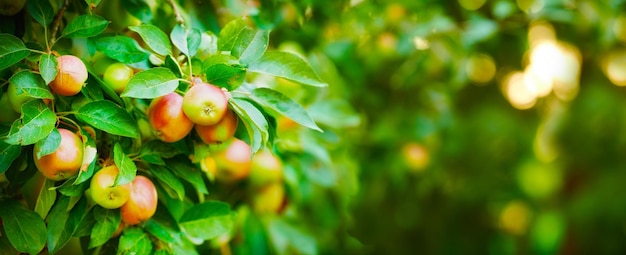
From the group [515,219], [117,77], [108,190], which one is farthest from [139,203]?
[515,219]

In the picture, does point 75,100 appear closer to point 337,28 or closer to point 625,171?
point 337,28

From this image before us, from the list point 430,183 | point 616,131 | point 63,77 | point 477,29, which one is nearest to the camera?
point 63,77

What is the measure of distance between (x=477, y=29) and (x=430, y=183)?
0.58 m

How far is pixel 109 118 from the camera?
1.96 ft

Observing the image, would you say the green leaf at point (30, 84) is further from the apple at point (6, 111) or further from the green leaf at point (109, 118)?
the apple at point (6, 111)

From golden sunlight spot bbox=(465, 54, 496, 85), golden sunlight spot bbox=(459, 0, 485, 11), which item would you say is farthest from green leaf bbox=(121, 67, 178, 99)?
golden sunlight spot bbox=(465, 54, 496, 85)

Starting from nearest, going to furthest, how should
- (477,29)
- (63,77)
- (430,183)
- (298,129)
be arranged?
(63,77)
(298,129)
(477,29)
(430,183)

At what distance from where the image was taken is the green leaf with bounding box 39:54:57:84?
57 cm

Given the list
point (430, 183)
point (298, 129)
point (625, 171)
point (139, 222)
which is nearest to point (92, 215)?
point (139, 222)

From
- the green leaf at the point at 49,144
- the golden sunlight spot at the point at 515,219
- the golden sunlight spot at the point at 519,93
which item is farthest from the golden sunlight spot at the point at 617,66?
the green leaf at the point at 49,144

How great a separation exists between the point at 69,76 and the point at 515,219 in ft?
5.78

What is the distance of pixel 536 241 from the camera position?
1770mm

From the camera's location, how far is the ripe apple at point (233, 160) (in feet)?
2.85

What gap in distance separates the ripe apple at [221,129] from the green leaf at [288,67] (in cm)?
7
